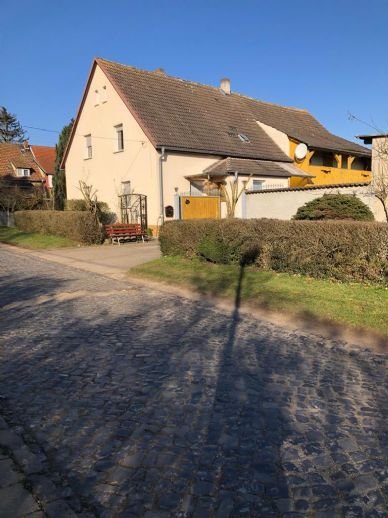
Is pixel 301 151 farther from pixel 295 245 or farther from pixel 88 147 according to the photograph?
pixel 295 245

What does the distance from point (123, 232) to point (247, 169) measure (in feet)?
24.1

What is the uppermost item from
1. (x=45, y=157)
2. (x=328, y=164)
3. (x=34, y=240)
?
(x=45, y=157)

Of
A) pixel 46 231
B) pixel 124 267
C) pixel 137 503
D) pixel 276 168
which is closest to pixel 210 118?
pixel 276 168

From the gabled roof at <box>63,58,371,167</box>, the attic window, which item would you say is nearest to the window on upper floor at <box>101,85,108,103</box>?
the gabled roof at <box>63,58,371,167</box>

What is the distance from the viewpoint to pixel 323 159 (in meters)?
30.7

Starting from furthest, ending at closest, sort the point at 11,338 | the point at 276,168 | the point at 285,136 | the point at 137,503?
the point at 285,136
the point at 276,168
the point at 11,338
the point at 137,503

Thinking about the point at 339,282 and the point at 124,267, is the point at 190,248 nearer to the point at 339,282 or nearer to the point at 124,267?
the point at 124,267

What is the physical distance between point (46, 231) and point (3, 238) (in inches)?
122

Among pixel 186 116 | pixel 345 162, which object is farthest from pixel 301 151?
pixel 186 116

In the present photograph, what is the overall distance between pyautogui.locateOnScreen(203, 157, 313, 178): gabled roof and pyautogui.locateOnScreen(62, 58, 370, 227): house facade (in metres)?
0.05

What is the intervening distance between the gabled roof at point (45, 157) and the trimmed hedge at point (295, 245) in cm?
4159

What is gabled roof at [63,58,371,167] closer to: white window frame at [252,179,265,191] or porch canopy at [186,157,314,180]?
porch canopy at [186,157,314,180]

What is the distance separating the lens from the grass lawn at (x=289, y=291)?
7.20m

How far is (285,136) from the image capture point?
92.0ft
